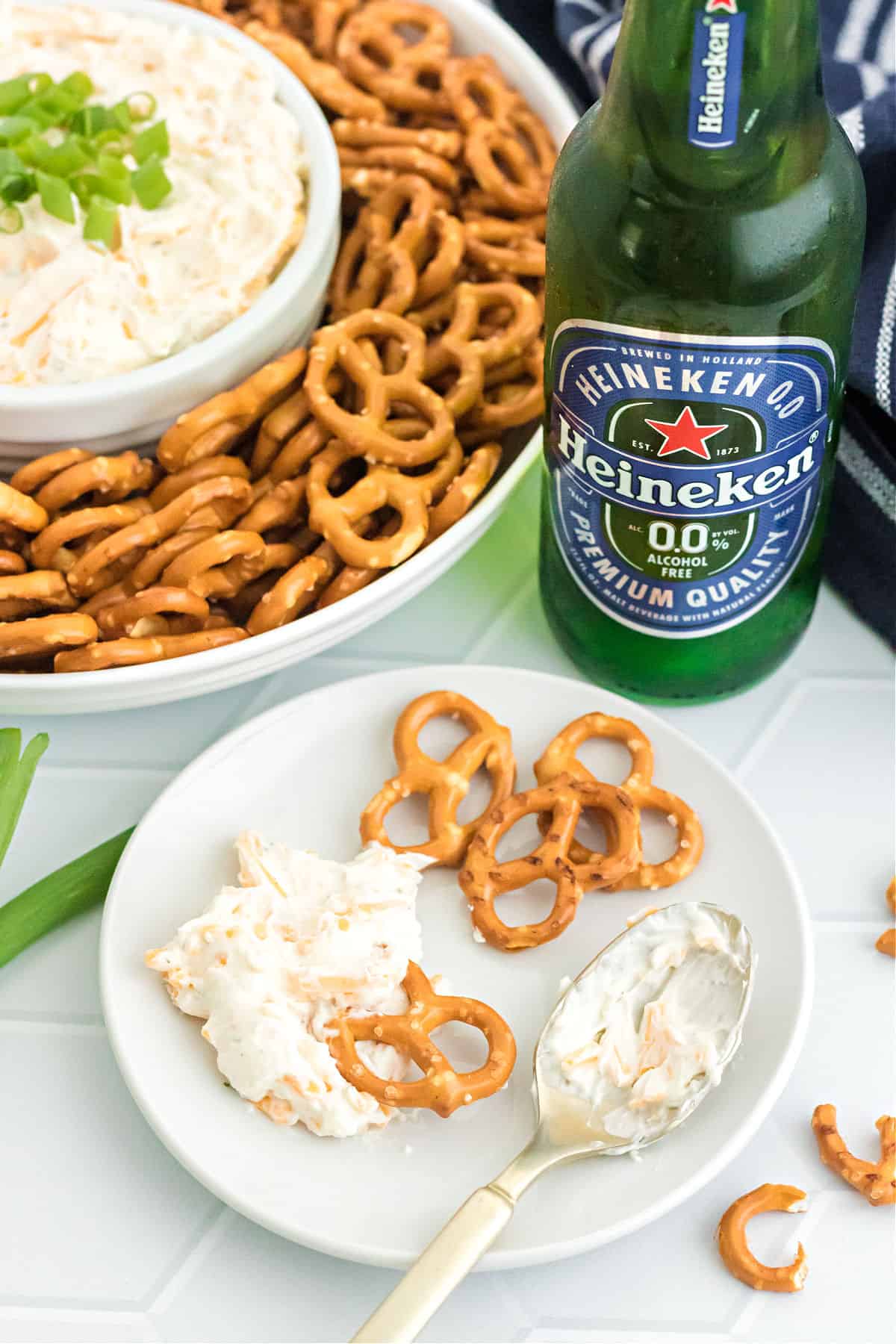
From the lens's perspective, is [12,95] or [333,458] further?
[12,95]

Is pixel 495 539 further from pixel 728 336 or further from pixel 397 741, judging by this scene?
pixel 728 336

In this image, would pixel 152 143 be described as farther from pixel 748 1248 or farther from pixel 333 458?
pixel 748 1248

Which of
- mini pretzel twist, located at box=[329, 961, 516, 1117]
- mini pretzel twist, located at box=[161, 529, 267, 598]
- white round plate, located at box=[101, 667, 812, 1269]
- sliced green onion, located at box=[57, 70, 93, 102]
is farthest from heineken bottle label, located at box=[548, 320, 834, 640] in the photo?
sliced green onion, located at box=[57, 70, 93, 102]

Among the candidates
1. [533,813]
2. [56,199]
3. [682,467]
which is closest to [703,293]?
[682,467]

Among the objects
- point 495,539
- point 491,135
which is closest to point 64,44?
point 491,135

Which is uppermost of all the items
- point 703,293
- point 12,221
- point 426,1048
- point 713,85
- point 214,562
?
point 713,85

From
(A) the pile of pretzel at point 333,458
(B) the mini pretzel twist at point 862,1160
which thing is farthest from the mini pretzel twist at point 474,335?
(B) the mini pretzel twist at point 862,1160

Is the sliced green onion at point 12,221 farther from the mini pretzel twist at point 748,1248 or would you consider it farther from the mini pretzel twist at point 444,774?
the mini pretzel twist at point 748,1248
